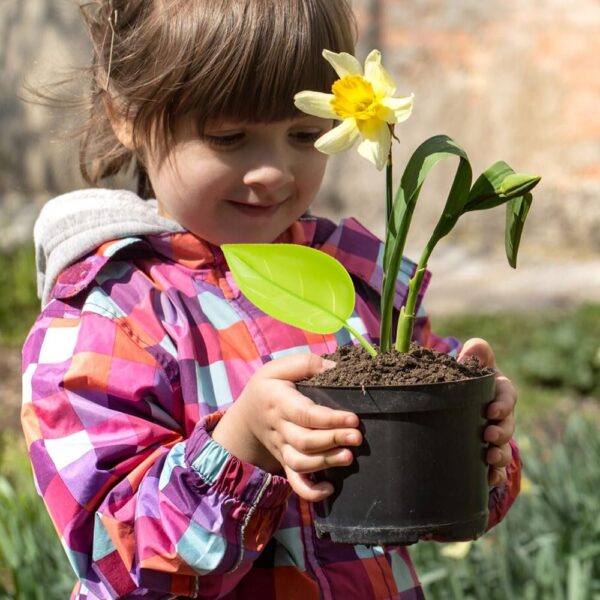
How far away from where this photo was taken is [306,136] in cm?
166

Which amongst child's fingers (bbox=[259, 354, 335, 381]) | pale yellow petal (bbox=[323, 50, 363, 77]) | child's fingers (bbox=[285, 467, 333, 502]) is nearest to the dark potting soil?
child's fingers (bbox=[259, 354, 335, 381])

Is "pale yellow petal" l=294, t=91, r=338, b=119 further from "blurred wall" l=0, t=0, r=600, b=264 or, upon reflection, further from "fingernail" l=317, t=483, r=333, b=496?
"blurred wall" l=0, t=0, r=600, b=264

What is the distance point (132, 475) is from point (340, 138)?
51cm

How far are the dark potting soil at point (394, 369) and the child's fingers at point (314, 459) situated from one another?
0.26 ft

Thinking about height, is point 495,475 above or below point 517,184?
below

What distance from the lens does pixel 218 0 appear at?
163 cm

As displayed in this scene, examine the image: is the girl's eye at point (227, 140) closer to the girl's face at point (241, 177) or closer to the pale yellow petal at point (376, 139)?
the girl's face at point (241, 177)

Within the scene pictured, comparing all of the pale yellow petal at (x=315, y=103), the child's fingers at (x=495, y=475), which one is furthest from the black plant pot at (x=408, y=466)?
the pale yellow petal at (x=315, y=103)

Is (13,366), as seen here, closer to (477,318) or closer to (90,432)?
(477,318)

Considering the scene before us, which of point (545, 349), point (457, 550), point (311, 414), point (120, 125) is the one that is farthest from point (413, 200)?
point (545, 349)

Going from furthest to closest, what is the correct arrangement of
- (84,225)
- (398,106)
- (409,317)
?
(84,225)
(409,317)
(398,106)

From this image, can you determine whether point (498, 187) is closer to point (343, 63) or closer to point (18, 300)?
point (343, 63)

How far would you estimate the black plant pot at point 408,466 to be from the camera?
1.26 metres

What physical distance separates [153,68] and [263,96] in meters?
0.18
